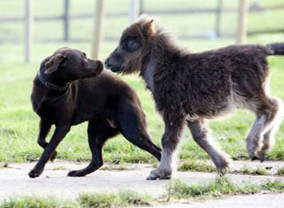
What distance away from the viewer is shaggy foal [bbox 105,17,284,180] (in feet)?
27.7

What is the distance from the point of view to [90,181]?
814 cm

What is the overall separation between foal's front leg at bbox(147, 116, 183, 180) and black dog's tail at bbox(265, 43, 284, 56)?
1140 mm

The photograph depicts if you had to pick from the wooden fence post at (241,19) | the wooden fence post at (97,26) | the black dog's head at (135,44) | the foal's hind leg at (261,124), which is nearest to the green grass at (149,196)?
the foal's hind leg at (261,124)

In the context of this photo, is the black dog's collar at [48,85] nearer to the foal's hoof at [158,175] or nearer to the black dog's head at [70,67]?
the black dog's head at [70,67]

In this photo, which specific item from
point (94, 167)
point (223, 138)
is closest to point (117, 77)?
point (94, 167)

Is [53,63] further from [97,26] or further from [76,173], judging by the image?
[97,26]

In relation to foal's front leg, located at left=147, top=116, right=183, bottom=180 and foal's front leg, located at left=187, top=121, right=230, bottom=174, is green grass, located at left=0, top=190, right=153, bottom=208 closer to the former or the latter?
foal's front leg, located at left=147, top=116, right=183, bottom=180

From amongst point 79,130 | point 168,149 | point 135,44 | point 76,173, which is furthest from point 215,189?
point 79,130

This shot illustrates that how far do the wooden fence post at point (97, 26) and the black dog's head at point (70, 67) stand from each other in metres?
7.40

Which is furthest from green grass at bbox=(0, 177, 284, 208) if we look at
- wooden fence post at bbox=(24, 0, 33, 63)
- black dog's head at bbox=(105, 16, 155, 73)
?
wooden fence post at bbox=(24, 0, 33, 63)

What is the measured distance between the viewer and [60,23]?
3158 cm

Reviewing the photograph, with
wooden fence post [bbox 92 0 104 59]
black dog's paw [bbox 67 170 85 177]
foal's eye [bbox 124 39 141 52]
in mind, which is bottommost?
wooden fence post [bbox 92 0 104 59]

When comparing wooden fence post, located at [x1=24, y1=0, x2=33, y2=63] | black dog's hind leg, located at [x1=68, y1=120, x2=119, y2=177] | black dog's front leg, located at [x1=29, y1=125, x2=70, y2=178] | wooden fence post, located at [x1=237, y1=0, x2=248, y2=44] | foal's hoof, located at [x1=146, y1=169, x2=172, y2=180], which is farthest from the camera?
wooden fence post, located at [x1=24, y1=0, x2=33, y2=63]

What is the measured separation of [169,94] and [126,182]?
1110 millimetres
